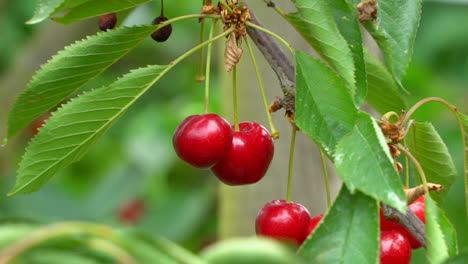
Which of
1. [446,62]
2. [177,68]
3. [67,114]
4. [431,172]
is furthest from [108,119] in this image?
[446,62]

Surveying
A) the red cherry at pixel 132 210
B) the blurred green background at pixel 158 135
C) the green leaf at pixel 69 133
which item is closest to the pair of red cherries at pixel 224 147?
the green leaf at pixel 69 133

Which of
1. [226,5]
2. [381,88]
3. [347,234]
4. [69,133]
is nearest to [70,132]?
[69,133]

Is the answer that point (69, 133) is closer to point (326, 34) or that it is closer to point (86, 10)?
point (86, 10)

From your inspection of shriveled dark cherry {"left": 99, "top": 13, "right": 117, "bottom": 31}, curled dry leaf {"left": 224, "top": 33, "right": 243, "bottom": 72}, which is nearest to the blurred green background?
shriveled dark cherry {"left": 99, "top": 13, "right": 117, "bottom": 31}

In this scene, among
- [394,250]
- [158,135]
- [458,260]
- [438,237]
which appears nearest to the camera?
[458,260]

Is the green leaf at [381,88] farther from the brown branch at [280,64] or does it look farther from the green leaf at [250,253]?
the green leaf at [250,253]

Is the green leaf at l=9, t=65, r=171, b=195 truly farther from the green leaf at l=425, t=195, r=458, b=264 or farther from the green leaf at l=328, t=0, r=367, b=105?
the green leaf at l=425, t=195, r=458, b=264
